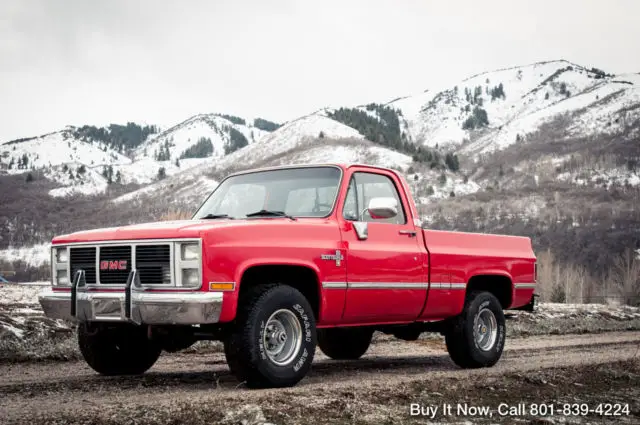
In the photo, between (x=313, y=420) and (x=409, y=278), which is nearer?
(x=313, y=420)

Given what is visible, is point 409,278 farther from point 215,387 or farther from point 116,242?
point 116,242

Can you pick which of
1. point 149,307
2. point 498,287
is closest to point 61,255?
point 149,307

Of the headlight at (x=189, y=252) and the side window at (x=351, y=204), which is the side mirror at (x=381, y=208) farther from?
the headlight at (x=189, y=252)

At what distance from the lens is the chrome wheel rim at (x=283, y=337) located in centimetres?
710

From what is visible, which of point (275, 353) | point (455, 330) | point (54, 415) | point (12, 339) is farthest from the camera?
point (12, 339)

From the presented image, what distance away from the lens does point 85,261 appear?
750cm

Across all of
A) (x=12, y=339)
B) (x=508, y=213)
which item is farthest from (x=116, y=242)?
(x=508, y=213)

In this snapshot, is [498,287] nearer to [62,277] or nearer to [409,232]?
[409,232]

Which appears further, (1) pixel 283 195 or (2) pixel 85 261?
(1) pixel 283 195

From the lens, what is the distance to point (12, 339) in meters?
10.4

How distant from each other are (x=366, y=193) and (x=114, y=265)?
9.17ft

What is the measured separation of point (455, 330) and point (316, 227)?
2.81 metres

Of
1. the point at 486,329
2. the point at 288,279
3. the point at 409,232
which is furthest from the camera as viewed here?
the point at 486,329

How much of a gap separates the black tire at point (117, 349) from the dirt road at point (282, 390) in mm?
170
